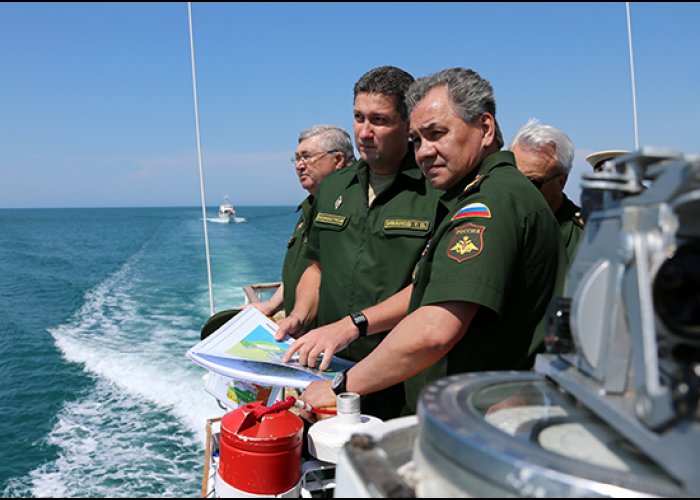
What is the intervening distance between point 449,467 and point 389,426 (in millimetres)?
187

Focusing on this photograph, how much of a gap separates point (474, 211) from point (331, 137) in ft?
7.35

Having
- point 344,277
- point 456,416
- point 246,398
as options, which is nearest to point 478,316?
point 456,416

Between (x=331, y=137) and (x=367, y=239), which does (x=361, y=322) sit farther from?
(x=331, y=137)

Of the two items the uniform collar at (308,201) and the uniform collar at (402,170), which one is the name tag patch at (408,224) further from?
the uniform collar at (308,201)

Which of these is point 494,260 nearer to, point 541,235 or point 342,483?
point 541,235

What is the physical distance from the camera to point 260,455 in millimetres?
1223

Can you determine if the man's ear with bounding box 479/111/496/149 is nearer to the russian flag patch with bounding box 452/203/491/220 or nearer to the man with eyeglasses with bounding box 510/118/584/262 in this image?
the russian flag patch with bounding box 452/203/491/220

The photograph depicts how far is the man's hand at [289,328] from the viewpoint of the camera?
1.98 m

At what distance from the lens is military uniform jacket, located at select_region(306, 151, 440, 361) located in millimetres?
1974

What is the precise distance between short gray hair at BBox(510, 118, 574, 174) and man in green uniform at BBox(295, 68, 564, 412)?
1242 mm

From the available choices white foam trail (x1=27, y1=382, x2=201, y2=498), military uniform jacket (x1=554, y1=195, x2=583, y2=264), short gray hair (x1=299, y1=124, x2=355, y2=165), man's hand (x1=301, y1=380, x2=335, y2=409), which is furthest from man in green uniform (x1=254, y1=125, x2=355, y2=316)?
white foam trail (x1=27, y1=382, x2=201, y2=498)

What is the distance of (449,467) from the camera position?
665 millimetres

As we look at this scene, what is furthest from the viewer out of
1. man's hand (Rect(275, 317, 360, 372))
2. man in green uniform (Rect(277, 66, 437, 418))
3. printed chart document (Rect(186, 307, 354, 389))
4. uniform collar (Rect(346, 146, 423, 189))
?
uniform collar (Rect(346, 146, 423, 189))

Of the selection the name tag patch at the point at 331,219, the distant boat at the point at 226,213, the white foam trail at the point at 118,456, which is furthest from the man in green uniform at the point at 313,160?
the distant boat at the point at 226,213
